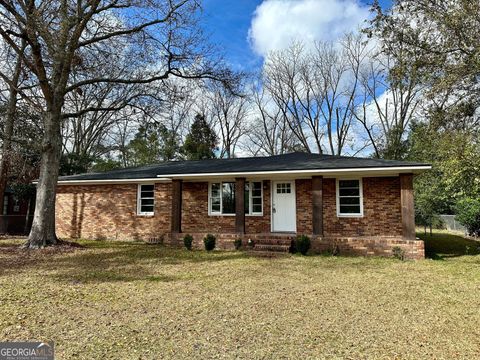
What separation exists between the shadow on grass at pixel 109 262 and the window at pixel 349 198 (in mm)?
4300

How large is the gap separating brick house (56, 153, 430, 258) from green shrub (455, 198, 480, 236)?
771 centimetres

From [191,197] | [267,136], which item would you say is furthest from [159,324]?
[267,136]

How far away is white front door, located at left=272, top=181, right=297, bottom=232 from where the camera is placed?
12.9 meters

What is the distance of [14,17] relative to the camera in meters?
10.6

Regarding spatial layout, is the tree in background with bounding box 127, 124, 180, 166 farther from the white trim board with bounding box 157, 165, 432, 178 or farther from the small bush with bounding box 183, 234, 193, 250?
the small bush with bounding box 183, 234, 193, 250

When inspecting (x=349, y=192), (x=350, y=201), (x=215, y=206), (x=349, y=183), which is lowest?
(x=215, y=206)

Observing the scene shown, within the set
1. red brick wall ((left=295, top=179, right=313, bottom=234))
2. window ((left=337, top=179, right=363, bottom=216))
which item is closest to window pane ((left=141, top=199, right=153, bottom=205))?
red brick wall ((left=295, top=179, right=313, bottom=234))

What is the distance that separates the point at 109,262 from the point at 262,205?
6.25m

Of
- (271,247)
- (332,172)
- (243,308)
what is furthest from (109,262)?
(332,172)

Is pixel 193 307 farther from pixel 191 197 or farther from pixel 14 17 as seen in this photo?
pixel 14 17

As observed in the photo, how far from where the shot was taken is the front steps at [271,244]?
36.6 feet

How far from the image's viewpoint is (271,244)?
11.6 metres

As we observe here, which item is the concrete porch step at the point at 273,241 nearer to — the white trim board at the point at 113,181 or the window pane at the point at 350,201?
the window pane at the point at 350,201

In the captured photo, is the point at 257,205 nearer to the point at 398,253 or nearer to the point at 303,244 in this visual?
the point at 303,244
